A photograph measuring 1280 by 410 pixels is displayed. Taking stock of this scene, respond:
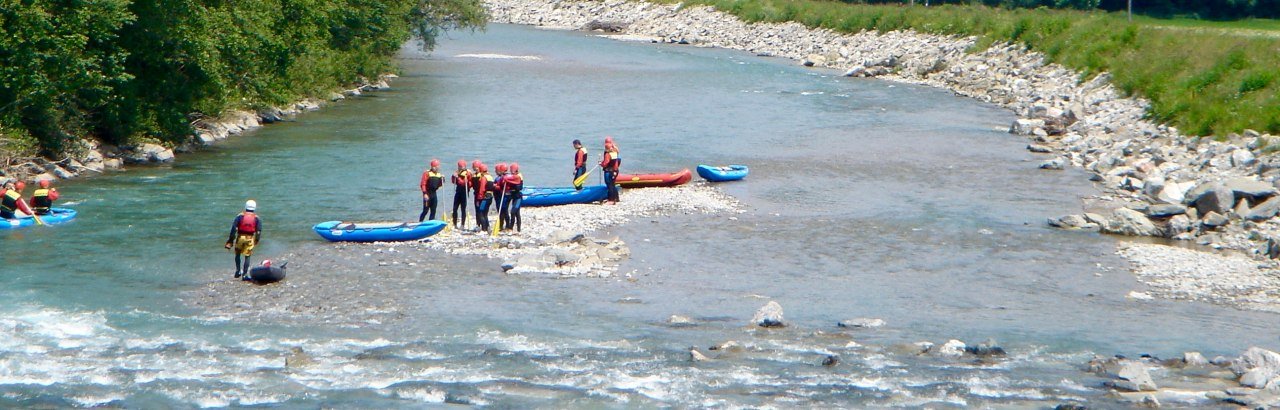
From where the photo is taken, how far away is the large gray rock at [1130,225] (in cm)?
2870

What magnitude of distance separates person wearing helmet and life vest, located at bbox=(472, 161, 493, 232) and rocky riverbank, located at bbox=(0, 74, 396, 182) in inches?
463

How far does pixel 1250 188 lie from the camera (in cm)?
2975

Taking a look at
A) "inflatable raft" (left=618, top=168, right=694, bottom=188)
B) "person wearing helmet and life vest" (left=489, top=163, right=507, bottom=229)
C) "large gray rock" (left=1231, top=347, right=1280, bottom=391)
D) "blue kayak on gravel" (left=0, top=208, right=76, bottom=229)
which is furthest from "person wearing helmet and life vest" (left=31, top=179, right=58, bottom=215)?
"large gray rock" (left=1231, top=347, right=1280, bottom=391)

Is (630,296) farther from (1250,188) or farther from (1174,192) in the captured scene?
(1174,192)

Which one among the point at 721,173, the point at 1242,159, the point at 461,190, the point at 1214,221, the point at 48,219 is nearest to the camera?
the point at 48,219

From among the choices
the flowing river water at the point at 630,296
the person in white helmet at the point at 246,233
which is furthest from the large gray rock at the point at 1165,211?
the person in white helmet at the point at 246,233

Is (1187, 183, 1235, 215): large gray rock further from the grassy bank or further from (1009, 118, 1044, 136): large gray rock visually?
(1009, 118, 1044, 136): large gray rock

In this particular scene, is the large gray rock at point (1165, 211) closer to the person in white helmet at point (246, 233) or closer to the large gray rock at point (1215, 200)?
the large gray rock at point (1215, 200)

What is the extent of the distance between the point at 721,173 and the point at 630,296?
13.1 metres

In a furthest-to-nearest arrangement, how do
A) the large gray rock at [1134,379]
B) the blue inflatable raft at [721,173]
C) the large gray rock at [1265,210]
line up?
the blue inflatable raft at [721,173] → the large gray rock at [1265,210] → the large gray rock at [1134,379]

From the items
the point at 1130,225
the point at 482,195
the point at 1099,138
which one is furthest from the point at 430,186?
the point at 1099,138

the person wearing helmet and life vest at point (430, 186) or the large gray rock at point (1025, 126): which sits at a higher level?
the person wearing helmet and life vest at point (430, 186)

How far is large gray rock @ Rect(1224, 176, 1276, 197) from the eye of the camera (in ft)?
96.4

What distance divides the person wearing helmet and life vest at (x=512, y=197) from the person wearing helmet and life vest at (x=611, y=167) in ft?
11.2
